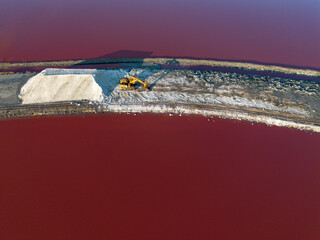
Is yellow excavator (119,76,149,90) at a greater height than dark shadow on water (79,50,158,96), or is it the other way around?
dark shadow on water (79,50,158,96)

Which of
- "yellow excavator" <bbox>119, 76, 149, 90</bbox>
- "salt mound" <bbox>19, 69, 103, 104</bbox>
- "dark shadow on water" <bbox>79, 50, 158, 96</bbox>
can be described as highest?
"dark shadow on water" <bbox>79, 50, 158, 96</bbox>

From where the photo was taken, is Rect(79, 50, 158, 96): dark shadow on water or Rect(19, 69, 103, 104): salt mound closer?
Rect(19, 69, 103, 104): salt mound

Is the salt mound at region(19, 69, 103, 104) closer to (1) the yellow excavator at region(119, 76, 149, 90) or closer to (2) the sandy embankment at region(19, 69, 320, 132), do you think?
(2) the sandy embankment at region(19, 69, 320, 132)

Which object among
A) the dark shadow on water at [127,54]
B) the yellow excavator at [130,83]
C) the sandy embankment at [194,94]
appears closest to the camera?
the sandy embankment at [194,94]

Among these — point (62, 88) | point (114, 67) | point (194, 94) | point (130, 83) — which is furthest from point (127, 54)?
point (194, 94)

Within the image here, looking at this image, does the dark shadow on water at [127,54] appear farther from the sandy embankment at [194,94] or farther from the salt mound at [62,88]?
the salt mound at [62,88]

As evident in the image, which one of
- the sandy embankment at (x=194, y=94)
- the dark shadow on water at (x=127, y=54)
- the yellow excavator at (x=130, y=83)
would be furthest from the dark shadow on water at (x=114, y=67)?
the yellow excavator at (x=130, y=83)

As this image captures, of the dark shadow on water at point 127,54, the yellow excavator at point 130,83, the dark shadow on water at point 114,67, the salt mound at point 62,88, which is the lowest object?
the salt mound at point 62,88

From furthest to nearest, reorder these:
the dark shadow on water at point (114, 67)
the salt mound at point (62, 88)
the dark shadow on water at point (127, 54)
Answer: the dark shadow on water at point (127, 54)
the dark shadow on water at point (114, 67)
the salt mound at point (62, 88)

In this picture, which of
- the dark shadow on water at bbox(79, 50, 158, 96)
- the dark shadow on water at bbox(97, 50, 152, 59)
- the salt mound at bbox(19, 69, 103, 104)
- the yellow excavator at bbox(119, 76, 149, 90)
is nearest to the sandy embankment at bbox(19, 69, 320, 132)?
the salt mound at bbox(19, 69, 103, 104)

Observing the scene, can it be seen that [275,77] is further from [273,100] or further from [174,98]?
[174,98]
